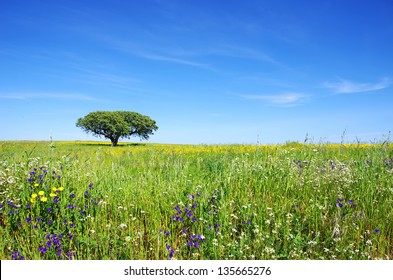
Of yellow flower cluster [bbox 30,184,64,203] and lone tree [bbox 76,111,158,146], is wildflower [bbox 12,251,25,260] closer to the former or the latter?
yellow flower cluster [bbox 30,184,64,203]

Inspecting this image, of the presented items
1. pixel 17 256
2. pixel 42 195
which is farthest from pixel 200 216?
pixel 42 195

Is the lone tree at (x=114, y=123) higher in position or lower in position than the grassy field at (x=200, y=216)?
higher

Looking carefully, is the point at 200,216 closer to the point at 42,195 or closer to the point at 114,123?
the point at 42,195

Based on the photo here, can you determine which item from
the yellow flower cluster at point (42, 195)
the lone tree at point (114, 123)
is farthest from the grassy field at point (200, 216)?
the lone tree at point (114, 123)

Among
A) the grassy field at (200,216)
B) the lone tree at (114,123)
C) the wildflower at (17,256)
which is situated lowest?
the wildflower at (17,256)

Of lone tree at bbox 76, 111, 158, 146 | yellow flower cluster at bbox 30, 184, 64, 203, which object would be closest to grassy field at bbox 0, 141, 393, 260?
yellow flower cluster at bbox 30, 184, 64, 203

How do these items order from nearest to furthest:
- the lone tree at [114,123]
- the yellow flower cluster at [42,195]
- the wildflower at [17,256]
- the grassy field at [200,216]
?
the wildflower at [17,256], the grassy field at [200,216], the yellow flower cluster at [42,195], the lone tree at [114,123]

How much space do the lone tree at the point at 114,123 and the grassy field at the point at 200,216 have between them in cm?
4673

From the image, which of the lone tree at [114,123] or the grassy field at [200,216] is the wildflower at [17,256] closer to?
the grassy field at [200,216]

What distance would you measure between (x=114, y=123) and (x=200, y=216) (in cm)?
5097

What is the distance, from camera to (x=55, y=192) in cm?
437

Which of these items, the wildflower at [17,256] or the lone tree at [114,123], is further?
the lone tree at [114,123]

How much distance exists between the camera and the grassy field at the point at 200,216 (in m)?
3.34
